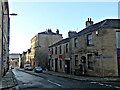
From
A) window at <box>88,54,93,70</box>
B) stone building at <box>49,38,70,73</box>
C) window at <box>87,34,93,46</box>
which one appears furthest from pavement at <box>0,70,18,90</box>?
stone building at <box>49,38,70,73</box>

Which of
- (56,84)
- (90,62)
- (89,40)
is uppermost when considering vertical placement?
(89,40)

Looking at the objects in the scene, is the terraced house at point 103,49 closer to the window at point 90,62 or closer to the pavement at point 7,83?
the window at point 90,62

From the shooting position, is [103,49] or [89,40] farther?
[89,40]

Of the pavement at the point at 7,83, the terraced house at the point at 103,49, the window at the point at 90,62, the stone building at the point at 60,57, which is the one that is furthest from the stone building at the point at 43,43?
the pavement at the point at 7,83

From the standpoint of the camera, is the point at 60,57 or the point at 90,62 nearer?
the point at 90,62

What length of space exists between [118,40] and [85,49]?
17.4ft

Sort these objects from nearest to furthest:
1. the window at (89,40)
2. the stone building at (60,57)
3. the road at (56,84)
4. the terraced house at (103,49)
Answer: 1. the road at (56,84)
2. the terraced house at (103,49)
3. the window at (89,40)
4. the stone building at (60,57)

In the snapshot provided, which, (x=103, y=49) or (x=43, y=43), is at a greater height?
(x=43, y=43)

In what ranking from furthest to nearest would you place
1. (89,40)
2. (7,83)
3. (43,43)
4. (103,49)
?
(43,43) < (89,40) < (103,49) < (7,83)

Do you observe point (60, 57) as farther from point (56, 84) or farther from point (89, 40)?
point (56, 84)

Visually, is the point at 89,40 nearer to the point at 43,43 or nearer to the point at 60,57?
the point at 60,57

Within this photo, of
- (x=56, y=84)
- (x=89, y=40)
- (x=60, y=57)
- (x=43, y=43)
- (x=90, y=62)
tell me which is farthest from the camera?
(x=43, y=43)

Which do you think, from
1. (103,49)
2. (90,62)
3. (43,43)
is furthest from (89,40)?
(43,43)

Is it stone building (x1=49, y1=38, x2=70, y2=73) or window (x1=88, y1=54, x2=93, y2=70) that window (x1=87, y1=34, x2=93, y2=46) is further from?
stone building (x1=49, y1=38, x2=70, y2=73)
